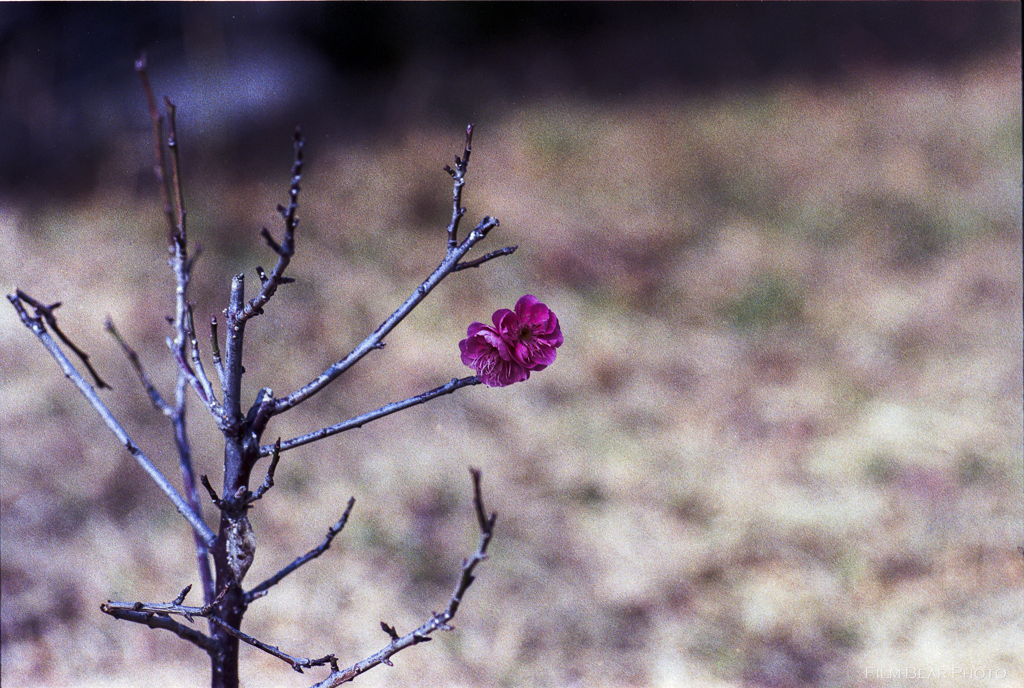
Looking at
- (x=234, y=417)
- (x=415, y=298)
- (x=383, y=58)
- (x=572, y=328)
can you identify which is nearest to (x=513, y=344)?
(x=415, y=298)

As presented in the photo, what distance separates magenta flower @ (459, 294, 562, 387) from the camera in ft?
1.45

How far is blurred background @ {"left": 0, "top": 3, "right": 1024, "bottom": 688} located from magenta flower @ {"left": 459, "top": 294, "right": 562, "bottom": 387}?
19.9 inches

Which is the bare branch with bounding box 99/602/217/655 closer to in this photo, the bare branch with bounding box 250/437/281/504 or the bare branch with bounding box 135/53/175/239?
the bare branch with bounding box 250/437/281/504

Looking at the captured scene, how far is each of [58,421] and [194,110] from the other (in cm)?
64

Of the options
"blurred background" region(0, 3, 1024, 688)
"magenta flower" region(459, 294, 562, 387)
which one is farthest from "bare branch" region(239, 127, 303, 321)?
"blurred background" region(0, 3, 1024, 688)

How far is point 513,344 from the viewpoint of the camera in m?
0.45

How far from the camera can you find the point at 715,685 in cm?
88

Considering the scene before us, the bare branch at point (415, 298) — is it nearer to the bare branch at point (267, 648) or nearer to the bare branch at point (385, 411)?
the bare branch at point (385, 411)

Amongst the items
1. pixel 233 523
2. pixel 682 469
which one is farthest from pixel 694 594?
pixel 233 523

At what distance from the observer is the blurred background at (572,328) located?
3.16 feet

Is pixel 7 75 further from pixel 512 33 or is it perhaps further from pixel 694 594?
pixel 694 594

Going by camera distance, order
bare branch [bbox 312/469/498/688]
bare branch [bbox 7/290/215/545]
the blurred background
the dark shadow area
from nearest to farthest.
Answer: bare branch [bbox 312/469/498/688] < bare branch [bbox 7/290/215/545] < the blurred background < the dark shadow area

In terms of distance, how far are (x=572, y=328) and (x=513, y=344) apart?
106 centimetres

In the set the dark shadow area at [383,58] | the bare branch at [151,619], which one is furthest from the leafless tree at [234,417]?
the dark shadow area at [383,58]
